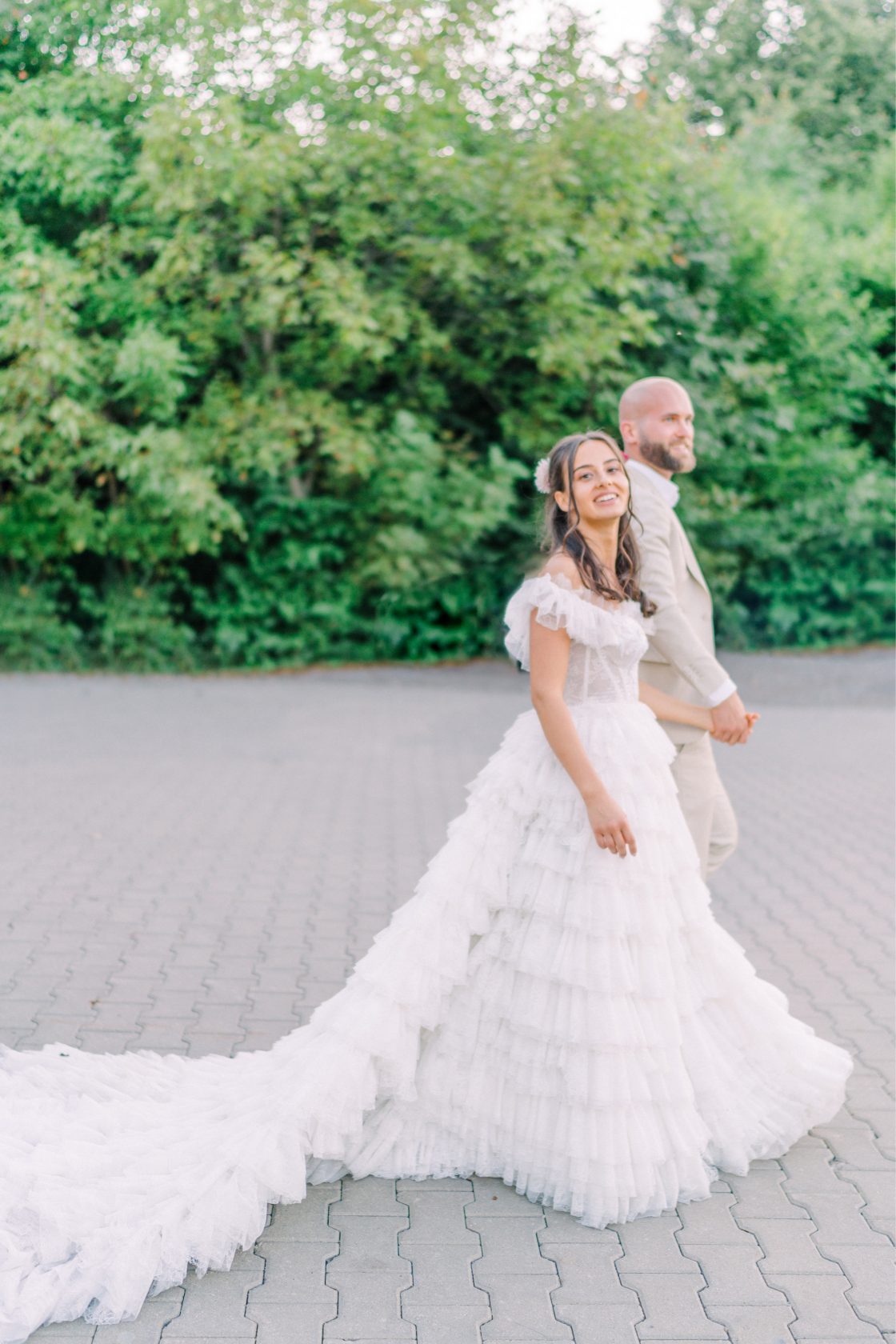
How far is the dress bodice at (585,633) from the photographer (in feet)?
11.4

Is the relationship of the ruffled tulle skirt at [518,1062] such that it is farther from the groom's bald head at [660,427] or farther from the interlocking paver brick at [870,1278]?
the groom's bald head at [660,427]

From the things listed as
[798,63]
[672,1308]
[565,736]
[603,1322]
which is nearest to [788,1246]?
[672,1308]

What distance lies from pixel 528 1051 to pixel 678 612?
144 cm

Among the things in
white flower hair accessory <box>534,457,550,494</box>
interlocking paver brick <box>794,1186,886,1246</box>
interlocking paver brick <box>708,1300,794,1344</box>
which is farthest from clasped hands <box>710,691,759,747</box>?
interlocking paver brick <box>708,1300,794,1344</box>

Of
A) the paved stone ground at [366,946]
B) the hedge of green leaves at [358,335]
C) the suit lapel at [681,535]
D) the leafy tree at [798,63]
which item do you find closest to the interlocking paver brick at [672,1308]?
the paved stone ground at [366,946]

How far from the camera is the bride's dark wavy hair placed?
3.55m

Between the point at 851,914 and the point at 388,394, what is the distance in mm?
11094

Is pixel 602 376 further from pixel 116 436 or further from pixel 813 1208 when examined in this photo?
pixel 813 1208

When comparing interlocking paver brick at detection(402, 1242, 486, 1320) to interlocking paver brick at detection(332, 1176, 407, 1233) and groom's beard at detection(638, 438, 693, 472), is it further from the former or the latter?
groom's beard at detection(638, 438, 693, 472)

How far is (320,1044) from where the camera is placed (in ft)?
11.4

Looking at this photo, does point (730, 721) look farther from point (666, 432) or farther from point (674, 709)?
point (666, 432)

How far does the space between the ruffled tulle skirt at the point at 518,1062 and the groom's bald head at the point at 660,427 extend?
111 cm

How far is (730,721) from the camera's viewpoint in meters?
4.07

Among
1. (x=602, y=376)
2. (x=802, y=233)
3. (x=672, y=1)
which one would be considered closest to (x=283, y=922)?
(x=602, y=376)
